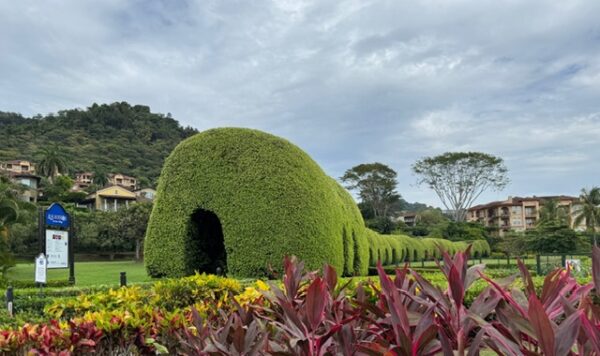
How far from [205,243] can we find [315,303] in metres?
12.5

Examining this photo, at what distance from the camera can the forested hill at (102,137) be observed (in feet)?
250

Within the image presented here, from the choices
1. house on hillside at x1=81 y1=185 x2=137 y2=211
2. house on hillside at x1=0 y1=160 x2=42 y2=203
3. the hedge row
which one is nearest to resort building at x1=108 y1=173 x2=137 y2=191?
house on hillside at x1=81 y1=185 x2=137 y2=211

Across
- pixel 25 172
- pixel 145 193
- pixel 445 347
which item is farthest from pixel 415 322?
pixel 25 172

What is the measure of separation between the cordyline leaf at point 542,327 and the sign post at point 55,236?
14798 mm

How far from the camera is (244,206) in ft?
39.7

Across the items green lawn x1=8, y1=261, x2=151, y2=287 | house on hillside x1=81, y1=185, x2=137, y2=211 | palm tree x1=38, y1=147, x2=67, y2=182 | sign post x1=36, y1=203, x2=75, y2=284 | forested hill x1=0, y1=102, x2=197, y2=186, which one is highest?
forested hill x1=0, y1=102, x2=197, y2=186

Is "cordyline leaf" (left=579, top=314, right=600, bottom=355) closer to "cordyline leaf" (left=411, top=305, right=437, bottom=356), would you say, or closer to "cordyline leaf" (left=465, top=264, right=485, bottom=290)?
"cordyline leaf" (left=411, top=305, right=437, bottom=356)

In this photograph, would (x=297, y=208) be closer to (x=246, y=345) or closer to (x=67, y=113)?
(x=246, y=345)

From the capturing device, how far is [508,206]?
75188 millimetres

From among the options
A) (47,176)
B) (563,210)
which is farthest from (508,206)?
(47,176)

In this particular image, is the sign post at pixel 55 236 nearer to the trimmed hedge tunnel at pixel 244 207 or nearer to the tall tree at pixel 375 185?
the trimmed hedge tunnel at pixel 244 207

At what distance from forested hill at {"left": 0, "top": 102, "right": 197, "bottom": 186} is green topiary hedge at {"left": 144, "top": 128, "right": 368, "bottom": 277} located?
6164 centimetres

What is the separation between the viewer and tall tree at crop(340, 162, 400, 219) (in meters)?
56.2

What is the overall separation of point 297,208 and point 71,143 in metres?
78.9
